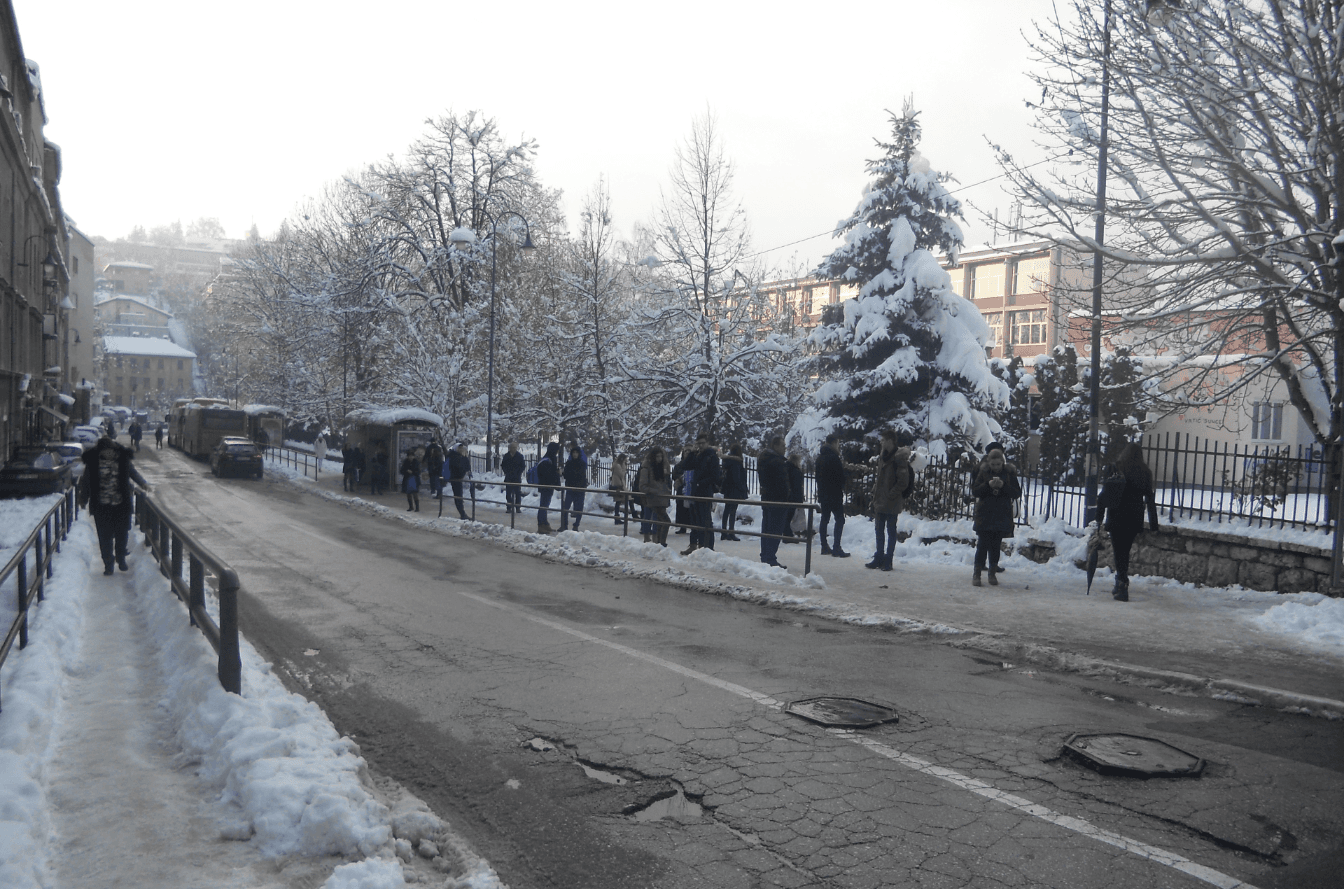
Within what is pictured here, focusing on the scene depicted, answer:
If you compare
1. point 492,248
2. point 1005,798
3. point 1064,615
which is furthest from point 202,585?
point 492,248

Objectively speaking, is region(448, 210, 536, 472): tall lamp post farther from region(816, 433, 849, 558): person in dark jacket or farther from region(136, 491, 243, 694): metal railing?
region(136, 491, 243, 694): metal railing

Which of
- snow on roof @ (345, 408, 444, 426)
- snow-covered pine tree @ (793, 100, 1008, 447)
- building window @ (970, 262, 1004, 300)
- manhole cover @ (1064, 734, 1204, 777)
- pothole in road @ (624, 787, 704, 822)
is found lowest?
pothole in road @ (624, 787, 704, 822)

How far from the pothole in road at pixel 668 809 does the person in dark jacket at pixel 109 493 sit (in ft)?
30.3

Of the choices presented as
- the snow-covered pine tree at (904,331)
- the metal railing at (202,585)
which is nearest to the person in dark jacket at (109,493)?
the metal railing at (202,585)

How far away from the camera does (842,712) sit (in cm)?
606

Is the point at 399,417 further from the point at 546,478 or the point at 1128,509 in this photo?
the point at 1128,509

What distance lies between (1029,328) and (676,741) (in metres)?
58.0

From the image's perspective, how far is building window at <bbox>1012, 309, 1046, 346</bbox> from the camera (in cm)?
5759

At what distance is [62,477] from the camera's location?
22531 mm

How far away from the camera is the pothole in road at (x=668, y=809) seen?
4.41 m

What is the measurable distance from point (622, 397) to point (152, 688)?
68.5 feet

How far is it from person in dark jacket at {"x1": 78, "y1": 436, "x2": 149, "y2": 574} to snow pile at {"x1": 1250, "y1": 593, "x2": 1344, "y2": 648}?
12494 millimetres

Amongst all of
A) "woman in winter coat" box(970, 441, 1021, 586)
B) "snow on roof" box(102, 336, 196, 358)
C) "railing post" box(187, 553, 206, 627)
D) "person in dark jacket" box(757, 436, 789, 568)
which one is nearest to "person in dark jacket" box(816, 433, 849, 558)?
"person in dark jacket" box(757, 436, 789, 568)

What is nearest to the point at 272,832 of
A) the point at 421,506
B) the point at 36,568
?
the point at 36,568
